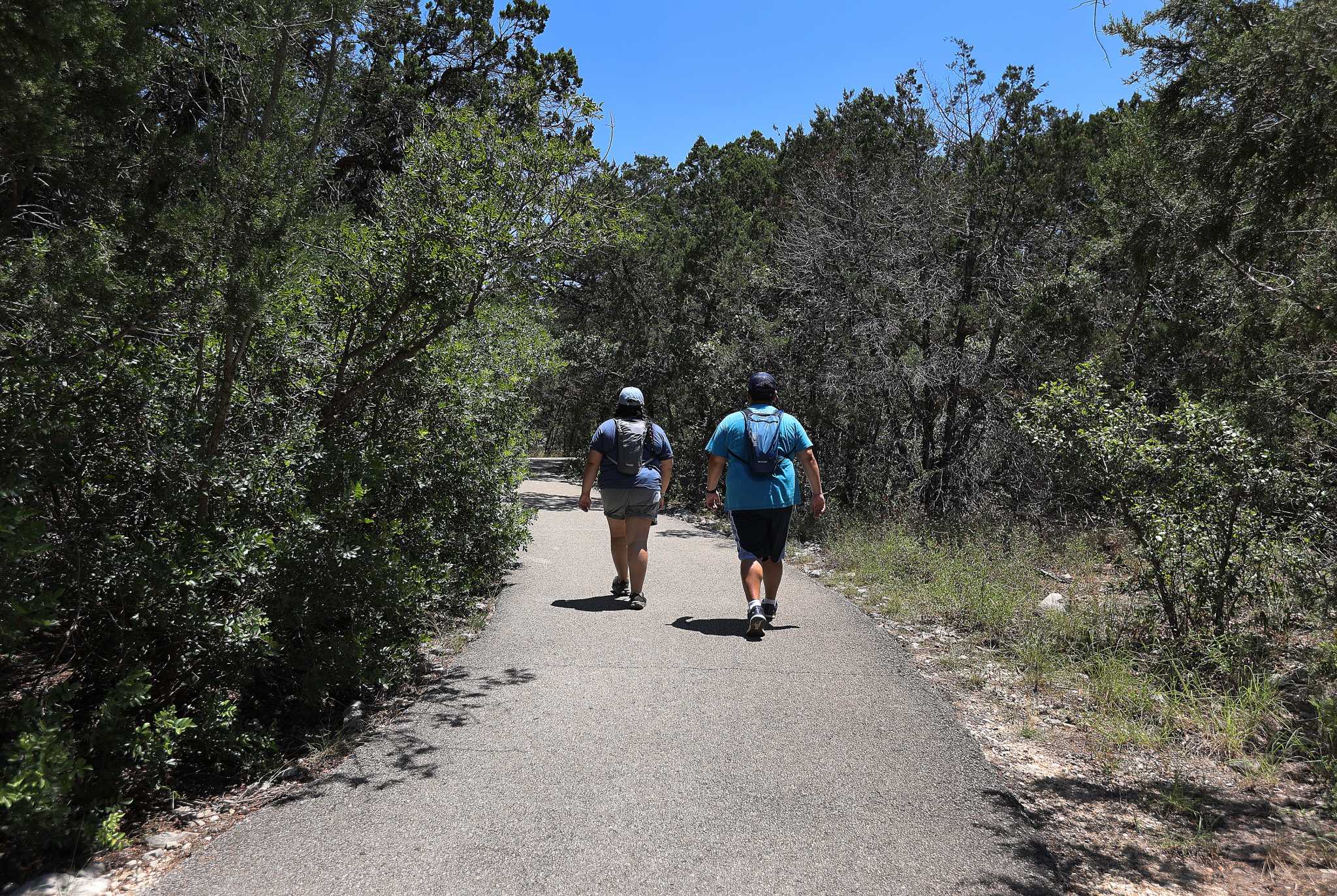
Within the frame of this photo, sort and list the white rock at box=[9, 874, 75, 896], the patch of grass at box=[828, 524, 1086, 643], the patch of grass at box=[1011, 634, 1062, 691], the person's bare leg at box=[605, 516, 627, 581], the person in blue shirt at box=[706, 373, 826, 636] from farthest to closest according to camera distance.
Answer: the person's bare leg at box=[605, 516, 627, 581], the patch of grass at box=[828, 524, 1086, 643], the person in blue shirt at box=[706, 373, 826, 636], the patch of grass at box=[1011, 634, 1062, 691], the white rock at box=[9, 874, 75, 896]

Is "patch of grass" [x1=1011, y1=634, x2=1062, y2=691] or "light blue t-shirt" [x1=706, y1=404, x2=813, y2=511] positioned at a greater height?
"light blue t-shirt" [x1=706, y1=404, x2=813, y2=511]

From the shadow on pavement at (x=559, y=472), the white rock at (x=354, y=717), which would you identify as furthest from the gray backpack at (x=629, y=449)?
the shadow on pavement at (x=559, y=472)

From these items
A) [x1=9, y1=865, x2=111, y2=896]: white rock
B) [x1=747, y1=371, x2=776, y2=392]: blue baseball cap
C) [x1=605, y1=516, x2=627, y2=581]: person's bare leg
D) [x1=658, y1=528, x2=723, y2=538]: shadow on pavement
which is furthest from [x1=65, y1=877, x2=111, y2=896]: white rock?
[x1=658, y1=528, x2=723, y2=538]: shadow on pavement

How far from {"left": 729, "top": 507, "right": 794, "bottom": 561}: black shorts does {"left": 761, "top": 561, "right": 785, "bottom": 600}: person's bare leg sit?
15 centimetres

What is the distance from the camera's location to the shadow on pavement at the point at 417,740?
4.04m

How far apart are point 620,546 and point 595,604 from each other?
0.60 m

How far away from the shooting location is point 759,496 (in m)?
6.76

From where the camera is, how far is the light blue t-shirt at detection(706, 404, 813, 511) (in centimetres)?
677

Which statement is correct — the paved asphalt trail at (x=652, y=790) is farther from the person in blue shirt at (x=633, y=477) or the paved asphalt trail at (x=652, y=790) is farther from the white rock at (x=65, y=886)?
the person in blue shirt at (x=633, y=477)

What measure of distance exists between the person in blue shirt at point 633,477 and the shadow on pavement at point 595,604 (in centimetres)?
20

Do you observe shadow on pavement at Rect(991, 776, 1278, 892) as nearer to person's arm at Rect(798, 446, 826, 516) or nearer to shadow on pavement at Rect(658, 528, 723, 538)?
person's arm at Rect(798, 446, 826, 516)

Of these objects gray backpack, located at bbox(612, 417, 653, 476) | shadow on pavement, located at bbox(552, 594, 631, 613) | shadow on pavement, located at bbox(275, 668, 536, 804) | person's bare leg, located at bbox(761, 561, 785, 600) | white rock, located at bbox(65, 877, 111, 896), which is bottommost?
white rock, located at bbox(65, 877, 111, 896)

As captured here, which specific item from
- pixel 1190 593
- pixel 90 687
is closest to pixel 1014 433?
pixel 1190 593

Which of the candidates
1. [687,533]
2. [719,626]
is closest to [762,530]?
[719,626]
